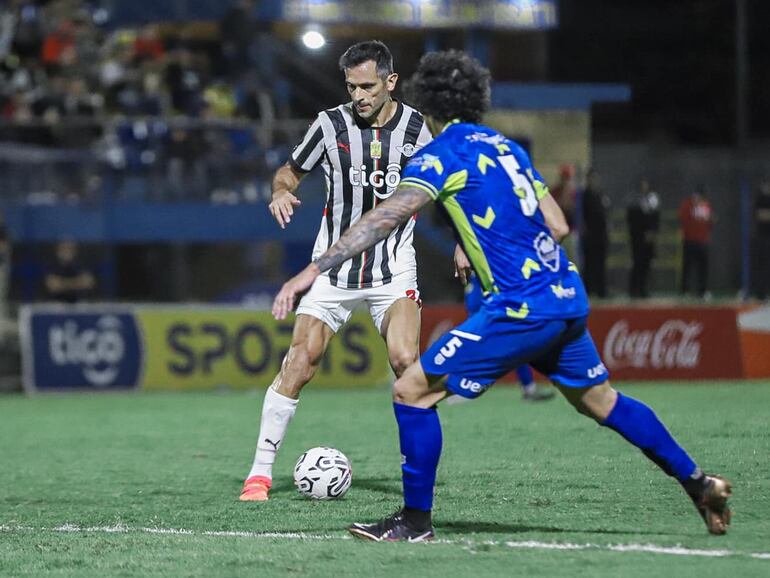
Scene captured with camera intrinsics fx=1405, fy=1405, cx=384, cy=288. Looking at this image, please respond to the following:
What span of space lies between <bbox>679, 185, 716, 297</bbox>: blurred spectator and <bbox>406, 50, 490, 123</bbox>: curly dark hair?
50.6ft

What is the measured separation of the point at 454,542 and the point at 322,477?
170 cm

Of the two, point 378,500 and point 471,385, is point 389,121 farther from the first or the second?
point 471,385

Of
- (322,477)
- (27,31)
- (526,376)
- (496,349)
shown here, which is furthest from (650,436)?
(27,31)

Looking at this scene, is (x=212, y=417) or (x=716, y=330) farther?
(x=716, y=330)

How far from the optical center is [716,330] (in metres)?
17.0

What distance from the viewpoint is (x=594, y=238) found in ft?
61.2

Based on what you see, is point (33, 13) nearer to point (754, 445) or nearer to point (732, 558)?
point (754, 445)

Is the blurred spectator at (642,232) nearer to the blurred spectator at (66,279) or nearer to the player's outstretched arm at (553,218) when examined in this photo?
the blurred spectator at (66,279)

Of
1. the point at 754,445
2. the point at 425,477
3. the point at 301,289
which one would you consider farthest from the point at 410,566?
the point at 754,445

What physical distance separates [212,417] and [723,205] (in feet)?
47.9

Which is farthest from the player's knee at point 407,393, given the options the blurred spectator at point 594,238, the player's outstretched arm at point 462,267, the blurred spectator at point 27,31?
the blurred spectator at point 27,31

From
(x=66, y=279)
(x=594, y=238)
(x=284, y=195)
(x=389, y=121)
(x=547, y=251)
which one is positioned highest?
(x=389, y=121)

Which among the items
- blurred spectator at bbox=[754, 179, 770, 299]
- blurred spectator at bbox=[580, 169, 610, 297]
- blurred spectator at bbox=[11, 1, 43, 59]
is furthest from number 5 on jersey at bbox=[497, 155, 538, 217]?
blurred spectator at bbox=[754, 179, 770, 299]

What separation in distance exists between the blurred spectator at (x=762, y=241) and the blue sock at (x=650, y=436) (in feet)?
51.3
